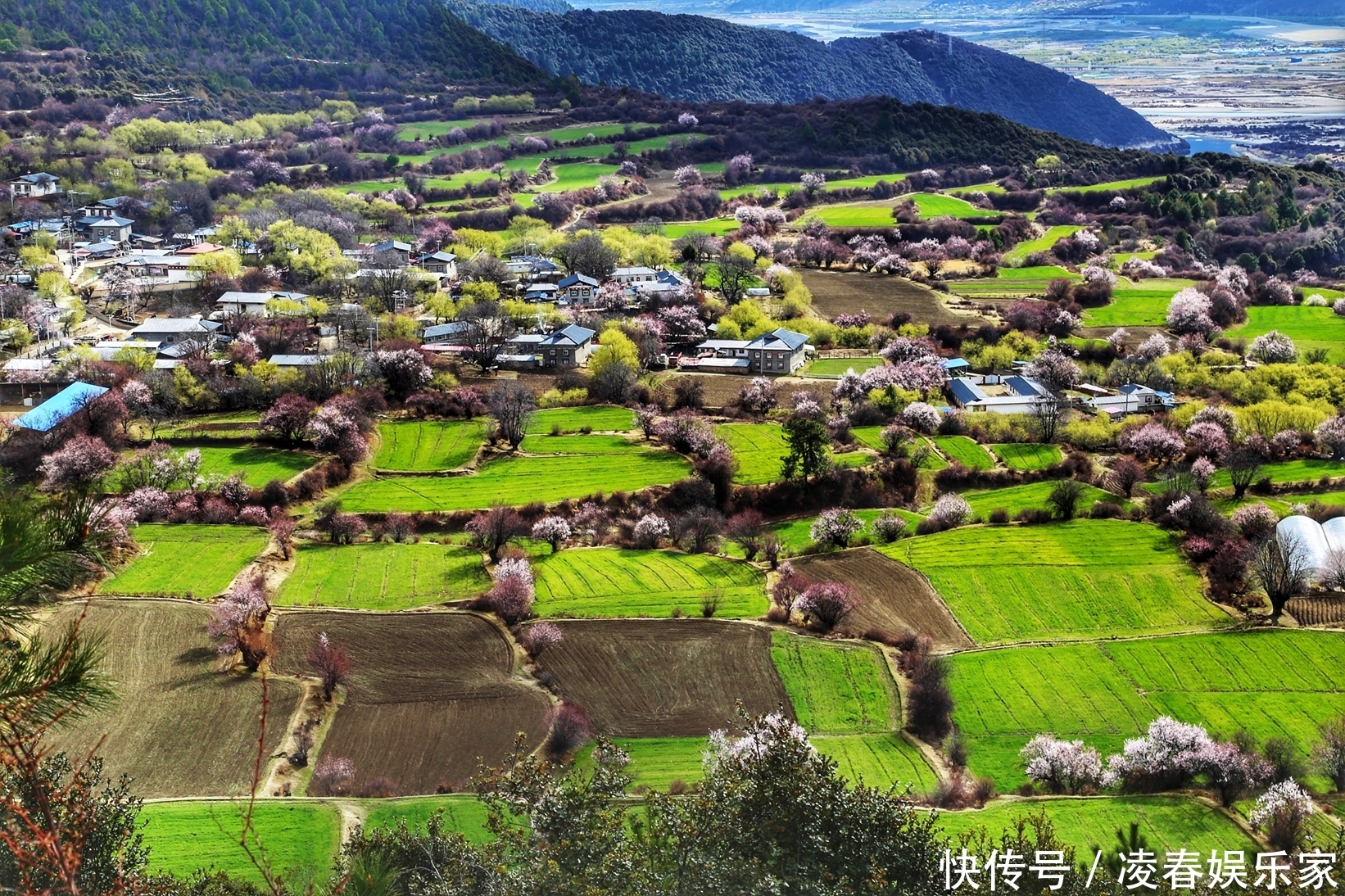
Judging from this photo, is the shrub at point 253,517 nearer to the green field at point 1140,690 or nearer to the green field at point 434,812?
the green field at point 434,812

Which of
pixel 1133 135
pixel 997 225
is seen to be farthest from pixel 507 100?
pixel 1133 135

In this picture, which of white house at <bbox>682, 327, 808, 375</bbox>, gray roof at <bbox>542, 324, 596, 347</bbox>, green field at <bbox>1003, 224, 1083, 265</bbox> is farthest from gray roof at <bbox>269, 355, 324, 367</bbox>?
green field at <bbox>1003, 224, 1083, 265</bbox>

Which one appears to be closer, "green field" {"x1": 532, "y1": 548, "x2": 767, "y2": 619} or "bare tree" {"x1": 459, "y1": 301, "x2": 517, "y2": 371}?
"green field" {"x1": 532, "y1": 548, "x2": 767, "y2": 619}

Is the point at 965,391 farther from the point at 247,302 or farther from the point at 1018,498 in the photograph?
the point at 247,302

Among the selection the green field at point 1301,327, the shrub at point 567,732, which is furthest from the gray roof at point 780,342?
the shrub at point 567,732

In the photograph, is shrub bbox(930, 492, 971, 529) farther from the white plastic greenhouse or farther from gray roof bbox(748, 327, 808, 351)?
gray roof bbox(748, 327, 808, 351)

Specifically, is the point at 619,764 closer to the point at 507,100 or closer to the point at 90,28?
the point at 507,100
